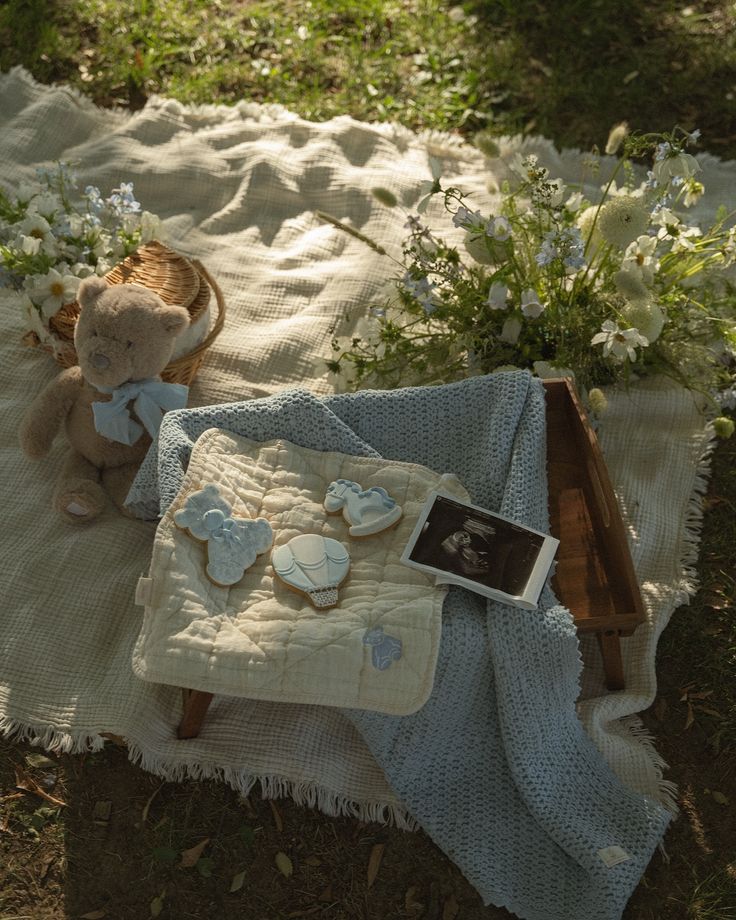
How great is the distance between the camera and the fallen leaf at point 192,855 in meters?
1.86

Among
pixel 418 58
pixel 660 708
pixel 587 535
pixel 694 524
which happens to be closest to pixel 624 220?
pixel 587 535

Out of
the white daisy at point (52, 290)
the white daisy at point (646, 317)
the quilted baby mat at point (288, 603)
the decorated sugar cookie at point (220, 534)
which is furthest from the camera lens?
the white daisy at point (52, 290)

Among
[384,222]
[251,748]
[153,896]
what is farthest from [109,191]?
[153,896]

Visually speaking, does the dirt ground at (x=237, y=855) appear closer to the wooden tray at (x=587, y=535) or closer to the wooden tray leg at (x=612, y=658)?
the wooden tray leg at (x=612, y=658)

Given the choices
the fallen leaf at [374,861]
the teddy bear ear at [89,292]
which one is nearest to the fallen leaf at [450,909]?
the fallen leaf at [374,861]

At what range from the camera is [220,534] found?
184 centimetres

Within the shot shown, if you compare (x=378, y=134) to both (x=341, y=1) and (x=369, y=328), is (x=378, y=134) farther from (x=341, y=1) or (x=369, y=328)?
(x=369, y=328)

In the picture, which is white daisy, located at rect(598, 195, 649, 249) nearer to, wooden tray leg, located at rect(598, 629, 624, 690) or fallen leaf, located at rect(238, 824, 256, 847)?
wooden tray leg, located at rect(598, 629, 624, 690)

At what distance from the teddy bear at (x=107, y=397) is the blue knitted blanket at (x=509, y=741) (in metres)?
0.19

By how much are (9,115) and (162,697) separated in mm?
2165

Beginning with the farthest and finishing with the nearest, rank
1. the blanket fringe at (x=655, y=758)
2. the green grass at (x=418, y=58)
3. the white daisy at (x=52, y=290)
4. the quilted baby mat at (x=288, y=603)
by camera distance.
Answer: the green grass at (x=418, y=58)
the white daisy at (x=52, y=290)
the blanket fringe at (x=655, y=758)
the quilted baby mat at (x=288, y=603)

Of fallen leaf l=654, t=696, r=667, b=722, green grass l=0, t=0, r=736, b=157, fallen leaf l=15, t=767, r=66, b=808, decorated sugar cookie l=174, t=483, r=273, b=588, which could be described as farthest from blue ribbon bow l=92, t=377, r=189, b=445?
green grass l=0, t=0, r=736, b=157

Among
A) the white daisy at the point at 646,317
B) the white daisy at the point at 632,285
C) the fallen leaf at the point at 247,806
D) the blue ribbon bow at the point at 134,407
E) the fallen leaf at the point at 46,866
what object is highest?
the white daisy at the point at 632,285

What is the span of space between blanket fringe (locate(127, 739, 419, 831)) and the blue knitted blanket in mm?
66
